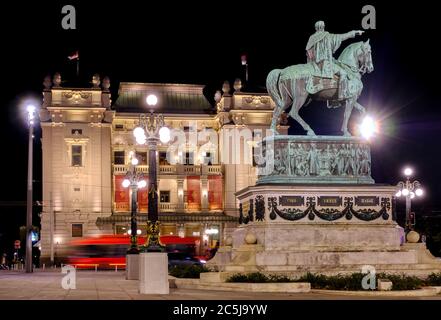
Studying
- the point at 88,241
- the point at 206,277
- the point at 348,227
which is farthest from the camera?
the point at 88,241

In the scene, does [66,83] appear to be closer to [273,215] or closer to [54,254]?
[54,254]

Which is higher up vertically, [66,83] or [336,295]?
[66,83]

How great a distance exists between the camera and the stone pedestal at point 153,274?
23016 mm

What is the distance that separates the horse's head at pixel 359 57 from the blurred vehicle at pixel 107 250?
40982 millimetres

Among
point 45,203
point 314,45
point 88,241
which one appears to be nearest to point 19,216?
point 45,203

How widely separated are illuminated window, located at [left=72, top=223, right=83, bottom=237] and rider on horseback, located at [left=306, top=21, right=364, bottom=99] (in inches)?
2256

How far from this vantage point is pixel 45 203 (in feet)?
274

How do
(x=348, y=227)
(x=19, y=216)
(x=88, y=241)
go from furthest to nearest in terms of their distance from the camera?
(x=19, y=216)
(x=88, y=241)
(x=348, y=227)

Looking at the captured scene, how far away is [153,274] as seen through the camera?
75.6 feet

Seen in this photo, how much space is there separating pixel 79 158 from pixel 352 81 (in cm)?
5843

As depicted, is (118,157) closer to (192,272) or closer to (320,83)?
(192,272)

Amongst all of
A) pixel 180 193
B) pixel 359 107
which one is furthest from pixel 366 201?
pixel 180 193

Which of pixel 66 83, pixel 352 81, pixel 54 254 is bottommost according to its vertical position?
pixel 54 254

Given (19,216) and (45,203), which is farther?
(19,216)
